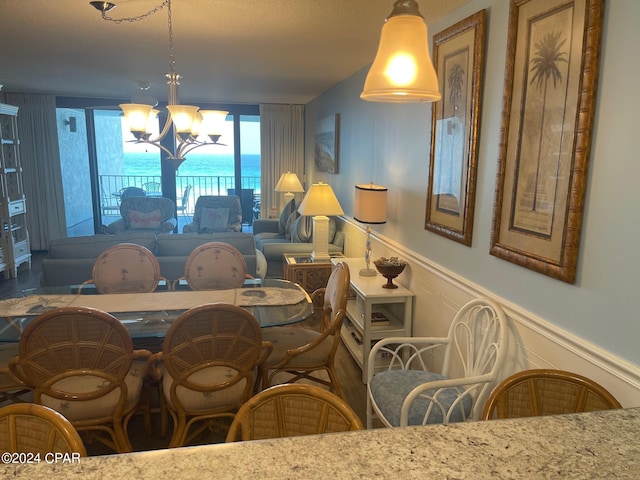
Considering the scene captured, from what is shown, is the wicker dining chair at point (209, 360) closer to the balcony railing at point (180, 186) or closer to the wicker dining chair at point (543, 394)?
the wicker dining chair at point (543, 394)

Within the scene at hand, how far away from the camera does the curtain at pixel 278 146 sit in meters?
7.63

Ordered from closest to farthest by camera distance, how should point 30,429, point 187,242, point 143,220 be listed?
point 30,429
point 187,242
point 143,220

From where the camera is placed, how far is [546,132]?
6.15 feet

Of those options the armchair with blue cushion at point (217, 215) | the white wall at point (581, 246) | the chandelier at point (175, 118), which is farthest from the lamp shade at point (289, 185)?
the chandelier at point (175, 118)

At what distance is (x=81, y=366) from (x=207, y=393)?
0.57 metres

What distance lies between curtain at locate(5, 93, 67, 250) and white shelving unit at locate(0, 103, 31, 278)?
33.8 inches

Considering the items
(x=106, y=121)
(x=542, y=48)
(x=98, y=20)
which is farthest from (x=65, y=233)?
(x=542, y=48)

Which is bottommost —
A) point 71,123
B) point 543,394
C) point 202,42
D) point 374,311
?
point 374,311

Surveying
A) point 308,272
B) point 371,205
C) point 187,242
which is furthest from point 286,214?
point 371,205

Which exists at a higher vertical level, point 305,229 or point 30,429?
point 30,429

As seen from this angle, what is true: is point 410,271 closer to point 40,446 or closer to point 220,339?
point 220,339

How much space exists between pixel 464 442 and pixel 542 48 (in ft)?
5.19

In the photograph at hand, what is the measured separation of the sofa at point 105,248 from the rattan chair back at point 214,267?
31 cm

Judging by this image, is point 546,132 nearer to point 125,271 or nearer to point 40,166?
point 125,271
